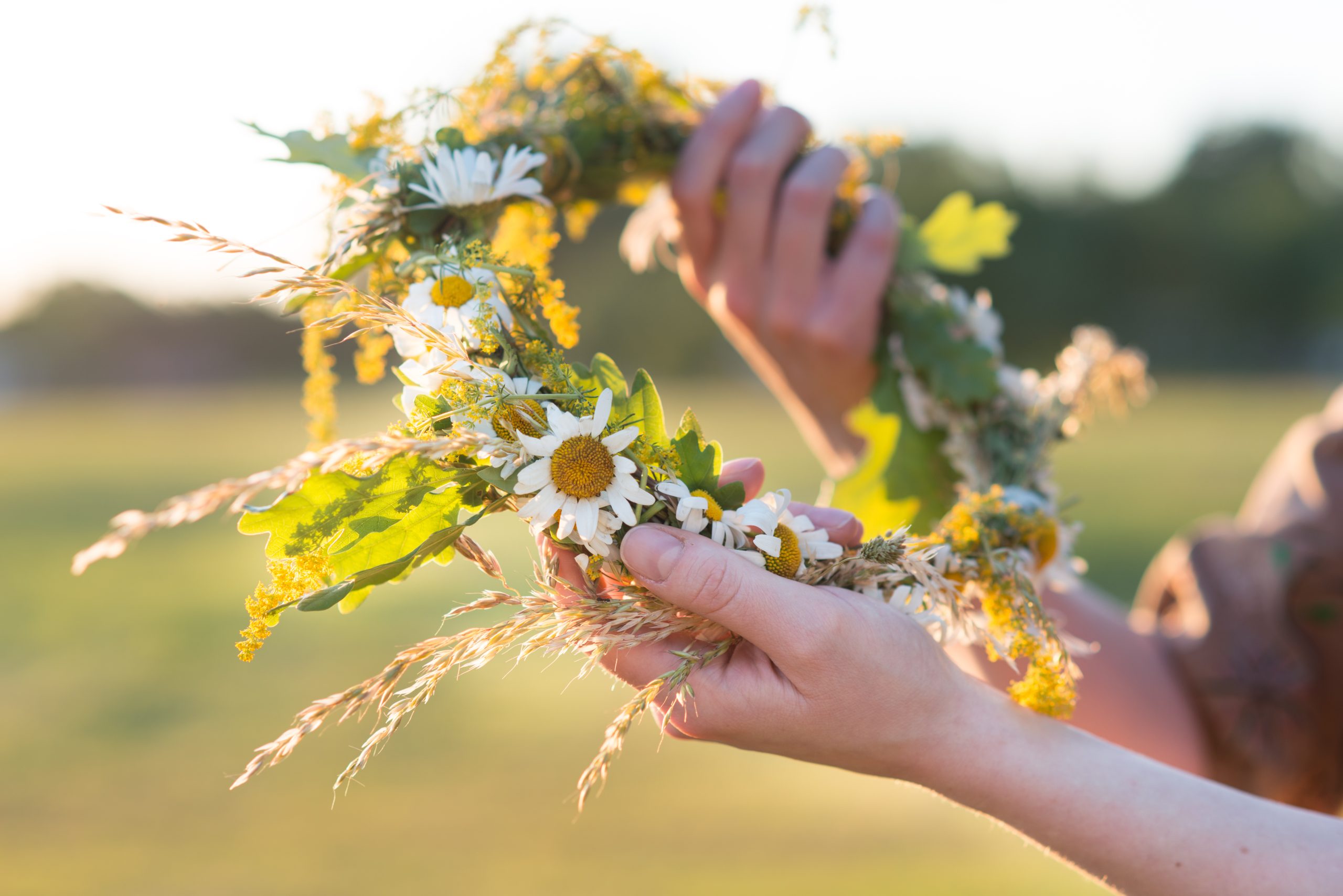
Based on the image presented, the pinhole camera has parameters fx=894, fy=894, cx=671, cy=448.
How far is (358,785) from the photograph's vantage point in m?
2.09

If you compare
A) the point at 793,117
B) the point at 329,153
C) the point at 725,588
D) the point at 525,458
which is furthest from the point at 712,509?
the point at 793,117

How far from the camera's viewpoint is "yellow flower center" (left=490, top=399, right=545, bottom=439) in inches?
37.4

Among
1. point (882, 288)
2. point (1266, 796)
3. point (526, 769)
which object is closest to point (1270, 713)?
point (1266, 796)

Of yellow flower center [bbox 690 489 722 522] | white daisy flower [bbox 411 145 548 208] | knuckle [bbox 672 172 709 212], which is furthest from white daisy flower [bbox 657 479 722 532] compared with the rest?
knuckle [bbox 672 172 709 212]

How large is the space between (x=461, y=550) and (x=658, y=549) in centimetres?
24

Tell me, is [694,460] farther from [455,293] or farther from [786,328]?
[786,328]

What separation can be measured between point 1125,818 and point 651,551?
0.72m

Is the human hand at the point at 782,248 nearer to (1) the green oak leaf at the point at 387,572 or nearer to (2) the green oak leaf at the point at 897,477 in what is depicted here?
(2) the green oak leaf at the point at 897,477

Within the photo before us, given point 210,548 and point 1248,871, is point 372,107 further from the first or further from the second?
point 210,548

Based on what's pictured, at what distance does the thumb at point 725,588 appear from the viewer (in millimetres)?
915

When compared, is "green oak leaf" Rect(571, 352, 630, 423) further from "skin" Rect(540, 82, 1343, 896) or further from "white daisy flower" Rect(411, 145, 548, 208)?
"white daisy flower" Rect(411, 145, 548, 208)

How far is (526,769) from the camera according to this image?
550 cm

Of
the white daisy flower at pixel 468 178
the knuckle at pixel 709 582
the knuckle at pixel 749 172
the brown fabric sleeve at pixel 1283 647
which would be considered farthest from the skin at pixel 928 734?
the brown fabric sleeve at pixel 1283 647

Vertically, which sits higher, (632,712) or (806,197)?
(806,197)
